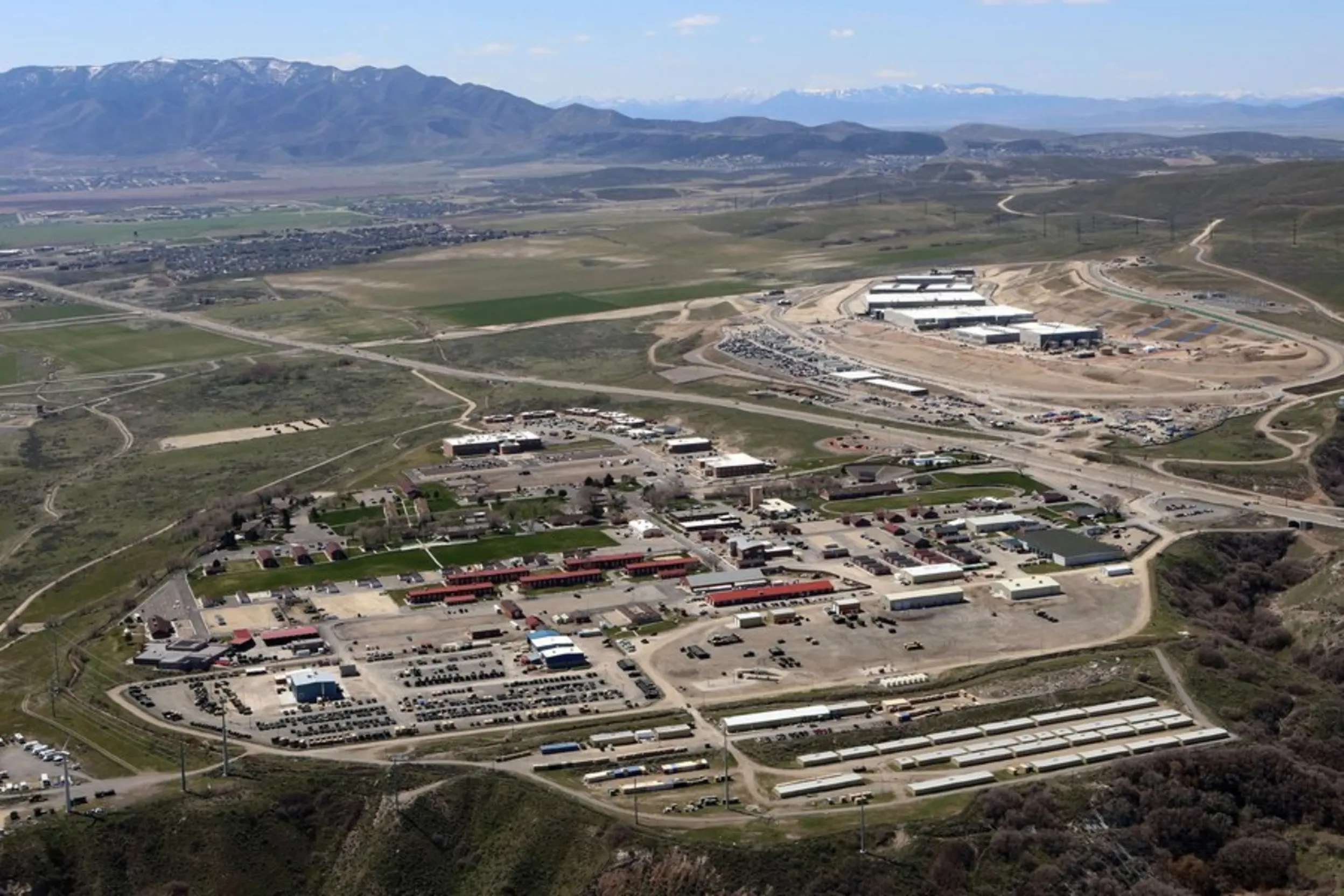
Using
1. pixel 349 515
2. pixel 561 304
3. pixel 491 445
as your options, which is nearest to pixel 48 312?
pixel 561 304

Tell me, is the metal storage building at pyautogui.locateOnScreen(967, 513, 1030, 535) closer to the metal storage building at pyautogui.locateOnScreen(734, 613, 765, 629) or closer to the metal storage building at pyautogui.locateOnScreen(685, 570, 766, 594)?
the metal storage building at pyautogui.locateOnScreen(685, 570, 766, 594)

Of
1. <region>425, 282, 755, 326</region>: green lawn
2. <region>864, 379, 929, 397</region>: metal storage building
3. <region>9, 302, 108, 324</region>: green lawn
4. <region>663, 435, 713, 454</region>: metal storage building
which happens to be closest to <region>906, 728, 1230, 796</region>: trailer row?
<region>663, 435, 713, 454</region>: metal storage building

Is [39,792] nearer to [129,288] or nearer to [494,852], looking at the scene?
[494,852]

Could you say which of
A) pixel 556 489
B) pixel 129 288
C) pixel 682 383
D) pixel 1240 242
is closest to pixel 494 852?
pixel 556 489

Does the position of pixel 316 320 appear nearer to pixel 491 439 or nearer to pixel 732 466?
pixel 491 439

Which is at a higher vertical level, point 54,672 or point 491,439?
point 54,672

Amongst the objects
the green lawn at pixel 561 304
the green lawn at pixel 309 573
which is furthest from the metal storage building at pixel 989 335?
the green lawn at pixel 309 573
